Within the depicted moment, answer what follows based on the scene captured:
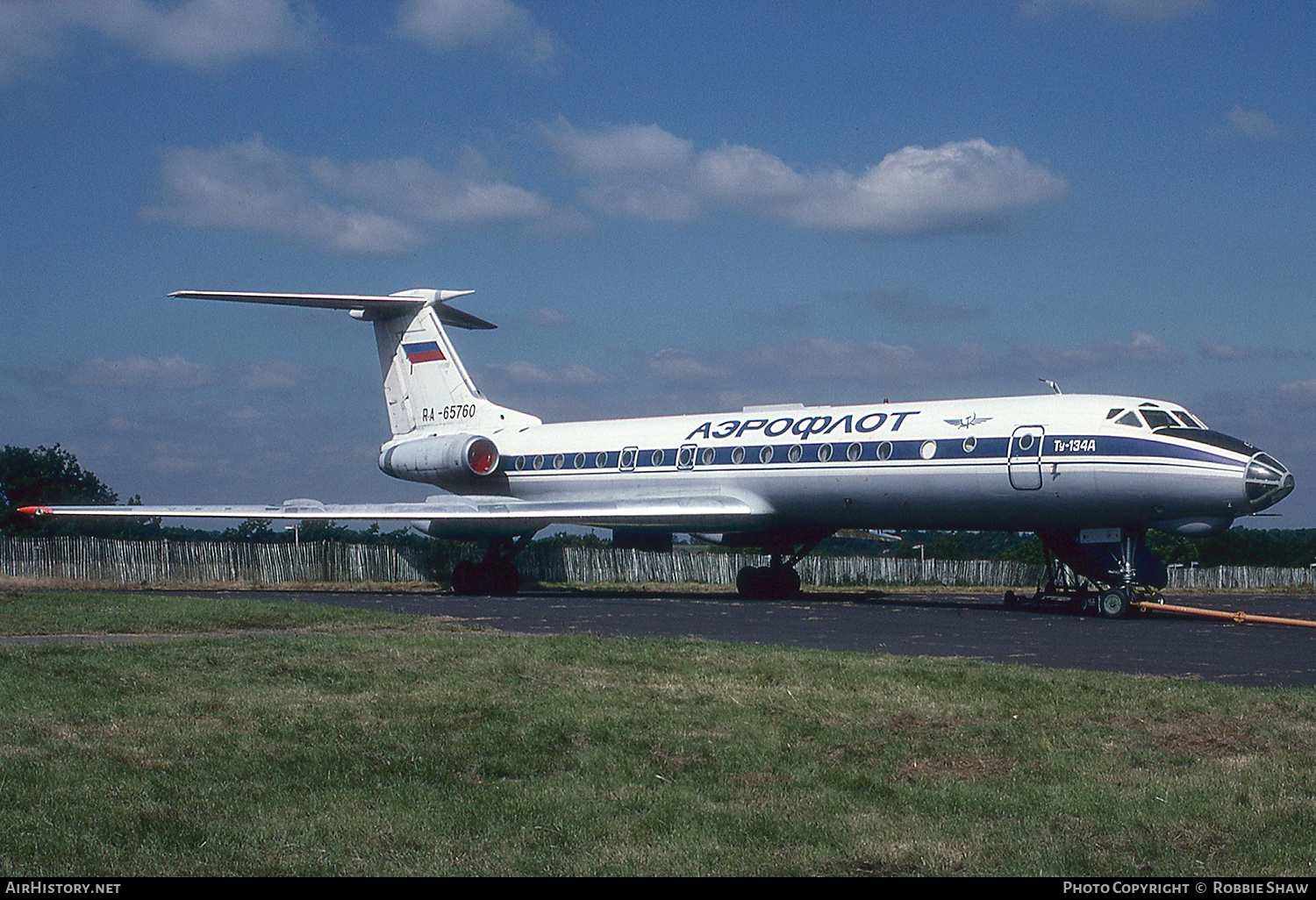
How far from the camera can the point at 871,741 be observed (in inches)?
321

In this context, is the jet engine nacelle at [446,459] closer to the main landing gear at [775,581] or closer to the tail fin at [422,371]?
the tail fin at [422,371]

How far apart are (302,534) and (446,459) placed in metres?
13.8

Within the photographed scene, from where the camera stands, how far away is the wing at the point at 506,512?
26.0 meters

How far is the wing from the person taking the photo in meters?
26.0

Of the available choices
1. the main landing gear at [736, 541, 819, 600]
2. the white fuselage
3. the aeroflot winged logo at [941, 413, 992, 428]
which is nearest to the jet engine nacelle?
the white fuselage

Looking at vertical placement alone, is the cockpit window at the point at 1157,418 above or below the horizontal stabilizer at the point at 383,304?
below

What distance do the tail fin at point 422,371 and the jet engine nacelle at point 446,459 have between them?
1.02 meters

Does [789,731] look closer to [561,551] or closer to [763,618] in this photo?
[763,618]

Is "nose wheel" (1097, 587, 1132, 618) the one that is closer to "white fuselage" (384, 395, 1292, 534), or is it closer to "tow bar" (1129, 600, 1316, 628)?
"tow bar" (1129, 600, 1316, 628)

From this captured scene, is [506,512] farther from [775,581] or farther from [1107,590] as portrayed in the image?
[1107,590]

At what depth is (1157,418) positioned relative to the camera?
812 inches

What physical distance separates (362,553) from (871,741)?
29098mm

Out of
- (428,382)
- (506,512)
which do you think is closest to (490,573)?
(506,512)

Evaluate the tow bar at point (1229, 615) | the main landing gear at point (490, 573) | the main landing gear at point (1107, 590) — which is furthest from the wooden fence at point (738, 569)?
the tow bar at point (1229, 615)
